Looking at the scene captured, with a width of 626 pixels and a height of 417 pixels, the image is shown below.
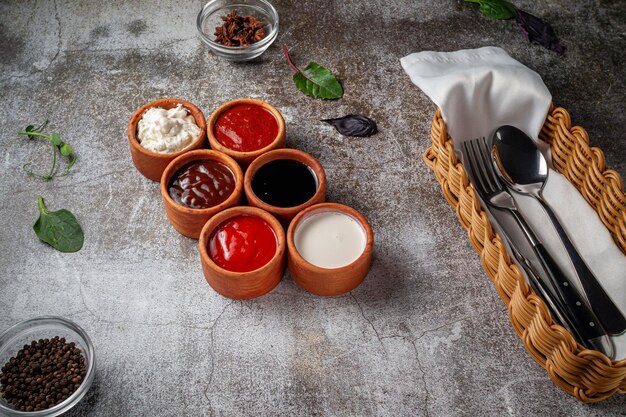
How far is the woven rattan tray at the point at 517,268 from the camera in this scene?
176 cm

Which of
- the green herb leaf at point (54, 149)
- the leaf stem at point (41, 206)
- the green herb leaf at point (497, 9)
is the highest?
the green herb leaf at point (497, 9)

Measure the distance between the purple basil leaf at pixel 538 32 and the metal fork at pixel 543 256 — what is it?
77 cm

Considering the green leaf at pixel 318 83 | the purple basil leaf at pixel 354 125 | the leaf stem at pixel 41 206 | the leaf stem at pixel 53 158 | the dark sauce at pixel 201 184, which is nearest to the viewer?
the dark sauce at pixel 201 184

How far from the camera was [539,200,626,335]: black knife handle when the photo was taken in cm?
190

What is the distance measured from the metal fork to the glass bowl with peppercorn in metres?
1.31

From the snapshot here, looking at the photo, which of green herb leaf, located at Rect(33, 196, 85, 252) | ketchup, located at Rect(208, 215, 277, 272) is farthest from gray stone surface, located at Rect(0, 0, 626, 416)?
ketchup, located at Rect(208, 215, 277, 272)

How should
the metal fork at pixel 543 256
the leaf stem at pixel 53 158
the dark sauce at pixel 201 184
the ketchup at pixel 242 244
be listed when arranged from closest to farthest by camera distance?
the metal fork at pixel 543 256, the ketchup at pixel 242 244, the dark sauce at pixel 201 184, the leaf stem at pixel 53 158

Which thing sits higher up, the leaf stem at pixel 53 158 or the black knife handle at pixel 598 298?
the black knife handle at pixel 598 298

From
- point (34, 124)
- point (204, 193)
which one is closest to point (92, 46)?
point (34, 124)

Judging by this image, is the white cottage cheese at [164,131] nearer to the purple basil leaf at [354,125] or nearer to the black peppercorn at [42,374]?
the purple basil leaf at [354,125]

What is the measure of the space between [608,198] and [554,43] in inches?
39.1

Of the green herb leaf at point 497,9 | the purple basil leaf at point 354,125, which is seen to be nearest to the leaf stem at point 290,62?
the purple basil leaf at point 354,125

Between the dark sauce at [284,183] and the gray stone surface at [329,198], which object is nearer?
the gray stone surface at [329,198]

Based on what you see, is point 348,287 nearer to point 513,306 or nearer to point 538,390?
point 513,306
